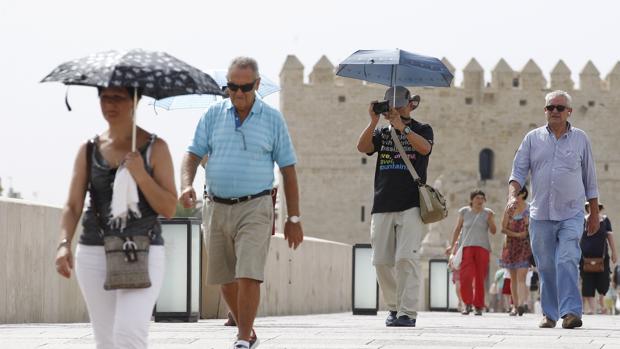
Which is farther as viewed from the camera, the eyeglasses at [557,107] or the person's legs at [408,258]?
the eyeglasses at [557,107]

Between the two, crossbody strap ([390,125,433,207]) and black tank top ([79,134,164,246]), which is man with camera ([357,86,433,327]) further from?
black tank top ([79,134,164,246])

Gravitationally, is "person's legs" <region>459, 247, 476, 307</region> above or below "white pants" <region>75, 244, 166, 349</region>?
below

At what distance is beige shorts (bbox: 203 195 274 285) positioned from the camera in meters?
6.60

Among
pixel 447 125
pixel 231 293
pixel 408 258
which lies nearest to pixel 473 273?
pixel 408 258

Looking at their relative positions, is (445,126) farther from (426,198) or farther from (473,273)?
(426,198)

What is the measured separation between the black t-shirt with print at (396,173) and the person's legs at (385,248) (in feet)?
0.22

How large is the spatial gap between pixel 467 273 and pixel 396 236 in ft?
17.4

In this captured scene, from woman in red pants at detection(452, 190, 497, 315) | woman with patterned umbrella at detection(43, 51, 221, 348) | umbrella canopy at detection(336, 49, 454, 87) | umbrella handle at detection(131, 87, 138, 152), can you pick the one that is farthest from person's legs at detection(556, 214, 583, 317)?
umbrella handle at detection(131, 87, 138, 152)

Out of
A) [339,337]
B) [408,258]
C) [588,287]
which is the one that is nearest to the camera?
[339,337]

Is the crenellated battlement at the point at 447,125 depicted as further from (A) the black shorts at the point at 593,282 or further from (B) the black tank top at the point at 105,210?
(B) the black tank top at the point at 105,210

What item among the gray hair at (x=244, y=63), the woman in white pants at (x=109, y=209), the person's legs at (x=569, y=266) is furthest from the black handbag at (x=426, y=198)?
the woman in white pants at (x=109, y=209)

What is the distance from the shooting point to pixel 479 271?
14.4 m

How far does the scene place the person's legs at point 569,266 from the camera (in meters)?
9.16

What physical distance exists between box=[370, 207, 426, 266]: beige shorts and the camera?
0.67 m
